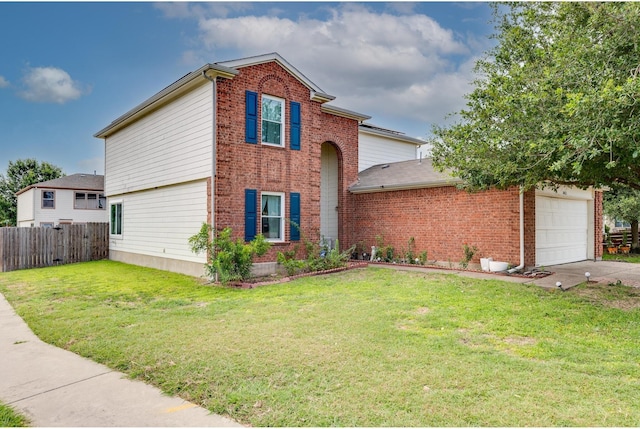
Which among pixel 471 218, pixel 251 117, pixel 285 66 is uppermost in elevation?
pixel 285 66

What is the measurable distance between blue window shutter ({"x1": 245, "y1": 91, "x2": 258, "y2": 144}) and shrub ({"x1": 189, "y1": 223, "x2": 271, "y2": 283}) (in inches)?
120

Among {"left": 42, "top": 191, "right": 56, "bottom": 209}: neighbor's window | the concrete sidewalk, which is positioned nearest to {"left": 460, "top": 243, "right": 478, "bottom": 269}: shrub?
the concrete sidewalk

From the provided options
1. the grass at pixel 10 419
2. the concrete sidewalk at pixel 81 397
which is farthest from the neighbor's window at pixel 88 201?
the grass at pixel 10 419

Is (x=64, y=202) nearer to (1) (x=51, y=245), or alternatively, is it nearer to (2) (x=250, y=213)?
(1) (x=51, y=245)

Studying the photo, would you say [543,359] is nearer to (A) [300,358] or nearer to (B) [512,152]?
(A) [300,358]

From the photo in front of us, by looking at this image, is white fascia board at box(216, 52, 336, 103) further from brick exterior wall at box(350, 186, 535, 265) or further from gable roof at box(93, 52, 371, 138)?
brick exterior wall at box(350, 186, 535, 265)

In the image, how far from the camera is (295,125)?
1295cm

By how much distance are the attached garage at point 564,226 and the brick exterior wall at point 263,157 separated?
24.2 ft

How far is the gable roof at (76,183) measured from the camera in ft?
101

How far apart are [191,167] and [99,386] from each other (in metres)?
9.06

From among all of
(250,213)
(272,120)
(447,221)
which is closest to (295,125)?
(272,120)

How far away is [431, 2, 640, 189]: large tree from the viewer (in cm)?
541

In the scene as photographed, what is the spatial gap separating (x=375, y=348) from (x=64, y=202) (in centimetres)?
3443

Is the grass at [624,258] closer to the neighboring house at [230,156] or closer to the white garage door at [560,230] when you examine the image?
the white garage door at [560,230]
